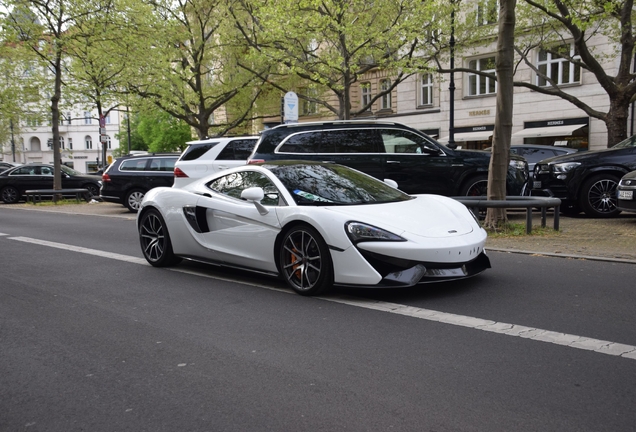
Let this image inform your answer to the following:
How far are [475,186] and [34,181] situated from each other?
19708 millimetres

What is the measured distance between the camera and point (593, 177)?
11633mm

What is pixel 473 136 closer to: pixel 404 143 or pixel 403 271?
pixel 404 143

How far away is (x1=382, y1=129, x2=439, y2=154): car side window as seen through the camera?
1183 cm

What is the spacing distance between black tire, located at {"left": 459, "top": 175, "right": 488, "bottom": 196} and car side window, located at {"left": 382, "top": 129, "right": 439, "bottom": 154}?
880 mm

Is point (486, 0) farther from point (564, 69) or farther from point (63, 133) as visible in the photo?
point (63, 133)

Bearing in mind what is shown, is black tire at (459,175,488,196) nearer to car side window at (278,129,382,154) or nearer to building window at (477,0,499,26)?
car side window at (278,129,382,154)

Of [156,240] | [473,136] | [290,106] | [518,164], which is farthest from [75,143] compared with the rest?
[156,240]

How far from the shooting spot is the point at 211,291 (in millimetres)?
6020

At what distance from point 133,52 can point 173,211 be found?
62.8 feet

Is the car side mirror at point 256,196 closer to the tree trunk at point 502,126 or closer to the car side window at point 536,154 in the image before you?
the tree trunk at point 502,126

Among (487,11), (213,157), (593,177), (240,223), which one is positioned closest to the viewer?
(240,223)

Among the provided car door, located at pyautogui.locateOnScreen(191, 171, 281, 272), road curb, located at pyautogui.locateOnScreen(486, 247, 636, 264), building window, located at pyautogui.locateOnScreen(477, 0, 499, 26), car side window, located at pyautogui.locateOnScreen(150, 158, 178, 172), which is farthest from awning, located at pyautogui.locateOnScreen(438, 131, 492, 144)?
car door, located at pyautogui.locateOnScreen(191, 171, 281, 272)

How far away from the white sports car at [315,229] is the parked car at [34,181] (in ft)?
61.0

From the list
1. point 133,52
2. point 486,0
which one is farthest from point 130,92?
point 486,0
